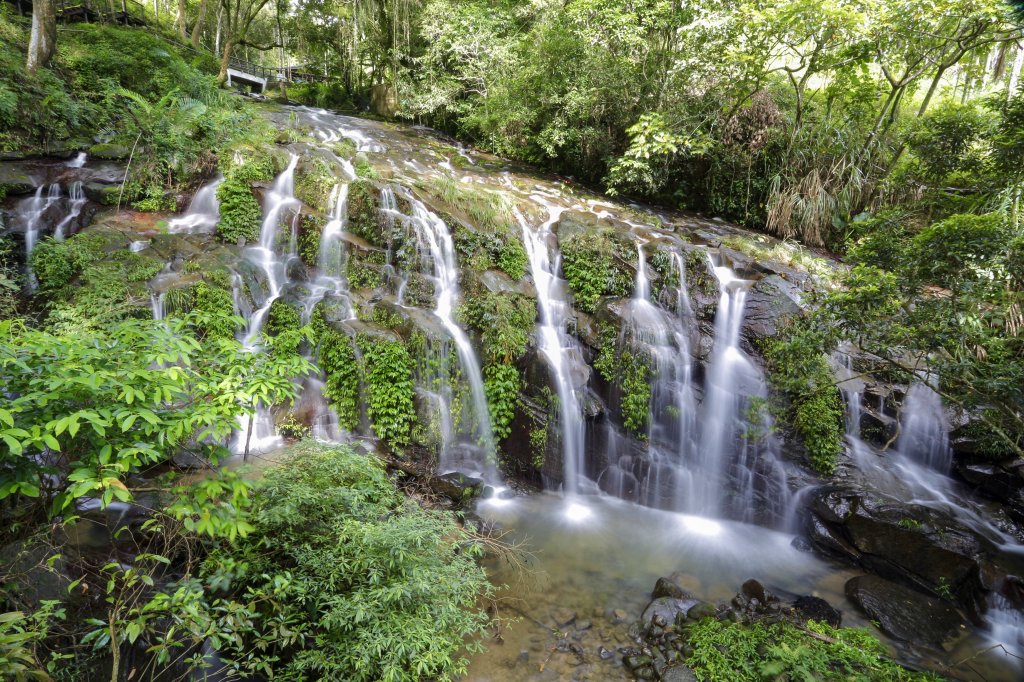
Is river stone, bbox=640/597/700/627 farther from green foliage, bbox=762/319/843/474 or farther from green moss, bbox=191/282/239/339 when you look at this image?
green moss, bbox=191/282/239/339

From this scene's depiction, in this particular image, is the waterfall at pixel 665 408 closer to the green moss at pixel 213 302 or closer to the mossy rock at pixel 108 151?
the green moss at pixel 213 302

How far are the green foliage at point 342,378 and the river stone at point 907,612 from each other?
6720mm

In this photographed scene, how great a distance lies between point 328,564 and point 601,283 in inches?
266

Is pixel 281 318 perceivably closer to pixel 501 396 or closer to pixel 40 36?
pixel 501 396

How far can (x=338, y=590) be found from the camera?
370 centimetres

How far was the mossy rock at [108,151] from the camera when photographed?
9.37 m

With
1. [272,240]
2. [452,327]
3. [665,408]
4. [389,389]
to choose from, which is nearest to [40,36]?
[272,240]

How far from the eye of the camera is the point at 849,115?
40.6ft

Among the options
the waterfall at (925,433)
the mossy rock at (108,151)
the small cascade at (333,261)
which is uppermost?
the mossy rock at (108,151)

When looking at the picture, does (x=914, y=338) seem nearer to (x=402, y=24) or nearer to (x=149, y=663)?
(x=149, y=663)

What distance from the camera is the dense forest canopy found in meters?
3.04

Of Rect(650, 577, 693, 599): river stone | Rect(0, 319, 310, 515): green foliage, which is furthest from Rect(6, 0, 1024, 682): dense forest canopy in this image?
Rect(650, 577, 693, 599): river stone

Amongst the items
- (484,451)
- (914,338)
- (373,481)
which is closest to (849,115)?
(914,338)

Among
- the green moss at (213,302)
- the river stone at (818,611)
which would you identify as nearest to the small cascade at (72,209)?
the green moss at (213,302)
